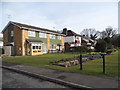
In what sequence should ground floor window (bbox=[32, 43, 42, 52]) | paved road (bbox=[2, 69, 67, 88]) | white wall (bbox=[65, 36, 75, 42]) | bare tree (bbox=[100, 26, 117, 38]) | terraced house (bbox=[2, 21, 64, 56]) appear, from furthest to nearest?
bare tree (bbox=[100, 26, 117, 38]) < white wall (bbox=[65, 36, 75, 42]) < ground floor window (bbox=[32, 43, 42, 52]) < terraced house (bbox=[2, 21, 64, 56]) < paved road (bbox=[2, 69, 67, 88])

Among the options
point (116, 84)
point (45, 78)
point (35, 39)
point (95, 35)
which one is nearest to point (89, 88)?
point (116, 84)

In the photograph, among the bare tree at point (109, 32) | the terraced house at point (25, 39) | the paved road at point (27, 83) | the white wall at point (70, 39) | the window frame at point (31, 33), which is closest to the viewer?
the paved road at point (27, 83)

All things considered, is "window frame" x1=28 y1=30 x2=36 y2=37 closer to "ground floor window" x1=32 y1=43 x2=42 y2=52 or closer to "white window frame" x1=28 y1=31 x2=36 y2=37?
"white window frame" x1=28 y1=31 x2=36 y2=37

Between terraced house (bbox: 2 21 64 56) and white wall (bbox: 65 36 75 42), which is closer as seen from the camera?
terraced house (bbox: 2 21 64 56)

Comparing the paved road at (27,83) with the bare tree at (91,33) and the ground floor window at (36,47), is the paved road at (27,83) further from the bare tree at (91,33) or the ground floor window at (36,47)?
the bare tree at (91,33)

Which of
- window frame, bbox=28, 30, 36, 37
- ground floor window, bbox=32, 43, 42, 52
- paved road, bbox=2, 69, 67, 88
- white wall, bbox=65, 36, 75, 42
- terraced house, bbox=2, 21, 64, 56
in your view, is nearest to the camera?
paved road, bbox=2, 69, 67, 88

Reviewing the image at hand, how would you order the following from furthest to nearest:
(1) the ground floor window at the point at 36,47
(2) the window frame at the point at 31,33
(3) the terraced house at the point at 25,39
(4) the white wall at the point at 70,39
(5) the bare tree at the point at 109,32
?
(5) the bare tree at the point at 109,32 → (4) the white wall at the point at 70,39 → (2) the window frame at the point at 31,33 → (1) the ground floor window at the point at 36,47 → (3) the terraced house at the point at 25,39

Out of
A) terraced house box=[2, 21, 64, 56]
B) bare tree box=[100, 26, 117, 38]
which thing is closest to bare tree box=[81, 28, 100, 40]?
bare tree box=[100, 26, 117, 38]

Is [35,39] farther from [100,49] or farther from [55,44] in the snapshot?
[100,49]

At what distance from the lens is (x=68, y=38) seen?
4909 centimetres

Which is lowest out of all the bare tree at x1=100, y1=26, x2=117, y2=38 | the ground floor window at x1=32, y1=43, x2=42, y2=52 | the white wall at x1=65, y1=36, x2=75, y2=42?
the ground floor window at x1=32, y1=43, x2=42, y2=52

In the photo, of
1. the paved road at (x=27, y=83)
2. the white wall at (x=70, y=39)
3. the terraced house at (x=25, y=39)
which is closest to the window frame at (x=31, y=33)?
the terraced house at (x=25, y=39)

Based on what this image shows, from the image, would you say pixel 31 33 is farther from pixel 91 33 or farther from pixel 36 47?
pixel 91 33

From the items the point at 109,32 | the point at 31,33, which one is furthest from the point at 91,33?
the point at 31,33
